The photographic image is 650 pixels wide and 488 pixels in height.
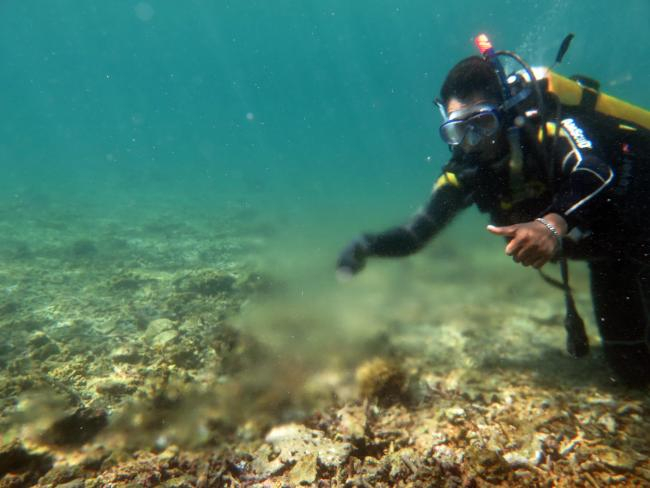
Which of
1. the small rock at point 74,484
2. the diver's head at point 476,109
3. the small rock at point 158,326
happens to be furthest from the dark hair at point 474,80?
the small rock at point 158,326

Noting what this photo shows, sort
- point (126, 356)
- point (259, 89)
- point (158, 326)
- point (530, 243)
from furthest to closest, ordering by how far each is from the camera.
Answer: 1. point (259, 89)
2. point (158, 326)
3. point (126, 356)
4. point (530, 243)

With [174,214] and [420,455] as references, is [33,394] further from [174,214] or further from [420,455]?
[174,214]

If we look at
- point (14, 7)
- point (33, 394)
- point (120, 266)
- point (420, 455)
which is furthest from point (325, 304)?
point (14, 7)

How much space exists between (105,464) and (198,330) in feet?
8.96

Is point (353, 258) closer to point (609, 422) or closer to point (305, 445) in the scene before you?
point (305, 445)

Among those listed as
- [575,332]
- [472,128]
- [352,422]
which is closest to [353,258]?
[352,422]

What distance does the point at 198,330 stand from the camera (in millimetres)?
5477

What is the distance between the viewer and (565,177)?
276 centimetres

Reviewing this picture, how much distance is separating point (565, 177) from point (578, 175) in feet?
0.64

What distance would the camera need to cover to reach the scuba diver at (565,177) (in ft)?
8.98

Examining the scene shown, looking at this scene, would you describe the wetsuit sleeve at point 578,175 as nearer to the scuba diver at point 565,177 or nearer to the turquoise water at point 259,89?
the scuba diver at point 565,177

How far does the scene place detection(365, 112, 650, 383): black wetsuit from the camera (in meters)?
2.63

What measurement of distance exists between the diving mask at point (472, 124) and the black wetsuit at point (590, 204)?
9.4 inches

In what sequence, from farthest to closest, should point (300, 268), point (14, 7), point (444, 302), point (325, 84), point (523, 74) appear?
point (325, 84) → point (14, 7) → point (300, 268) → point (444, 302) → point (523, 74)
